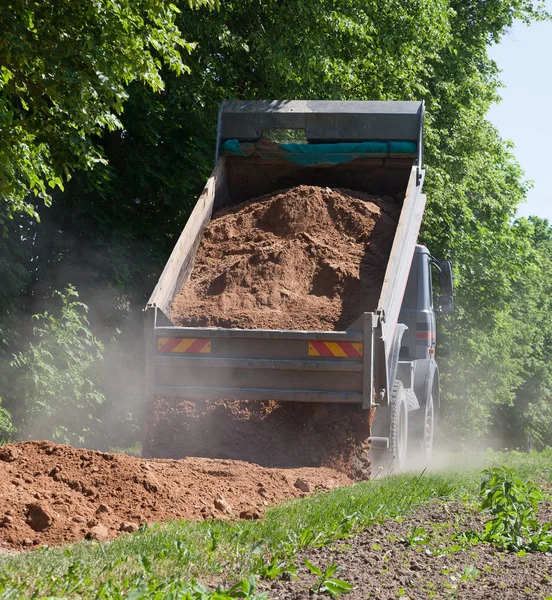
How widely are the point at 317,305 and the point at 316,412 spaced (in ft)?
3.20

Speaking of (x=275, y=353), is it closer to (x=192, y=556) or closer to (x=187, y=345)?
(x=187, y=345)

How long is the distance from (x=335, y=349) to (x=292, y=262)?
1373 millimetres

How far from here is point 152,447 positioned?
7.60 metres

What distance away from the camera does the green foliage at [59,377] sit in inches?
446

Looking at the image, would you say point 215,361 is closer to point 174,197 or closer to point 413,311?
point 413,311

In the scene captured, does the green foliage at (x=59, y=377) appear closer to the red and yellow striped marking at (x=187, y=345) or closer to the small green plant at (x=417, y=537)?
the red and yellow striped marking at (x=187, y=345)

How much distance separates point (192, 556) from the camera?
3.93 meters

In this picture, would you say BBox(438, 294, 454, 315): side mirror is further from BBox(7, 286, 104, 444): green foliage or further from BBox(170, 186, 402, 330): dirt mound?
BBox(7, 286, 104, 444): green foliage

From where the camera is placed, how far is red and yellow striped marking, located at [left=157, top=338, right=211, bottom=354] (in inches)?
287

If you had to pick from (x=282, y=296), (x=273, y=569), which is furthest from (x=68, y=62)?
(x=273, y=569)

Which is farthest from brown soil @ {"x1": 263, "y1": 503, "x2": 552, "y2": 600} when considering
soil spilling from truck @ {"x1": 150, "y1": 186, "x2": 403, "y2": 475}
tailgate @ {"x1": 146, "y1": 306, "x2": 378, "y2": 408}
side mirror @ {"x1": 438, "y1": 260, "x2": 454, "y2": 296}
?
side mirror @ {"x1": 438, "y1": 260, "x2": 454, "y2": 296}

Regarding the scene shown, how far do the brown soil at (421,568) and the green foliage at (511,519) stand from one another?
14 centimetres

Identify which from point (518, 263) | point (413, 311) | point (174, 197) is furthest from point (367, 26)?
point (518, 263)

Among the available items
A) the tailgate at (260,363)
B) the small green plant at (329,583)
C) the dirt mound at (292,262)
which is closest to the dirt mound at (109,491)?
the tailgate at (260,363)
